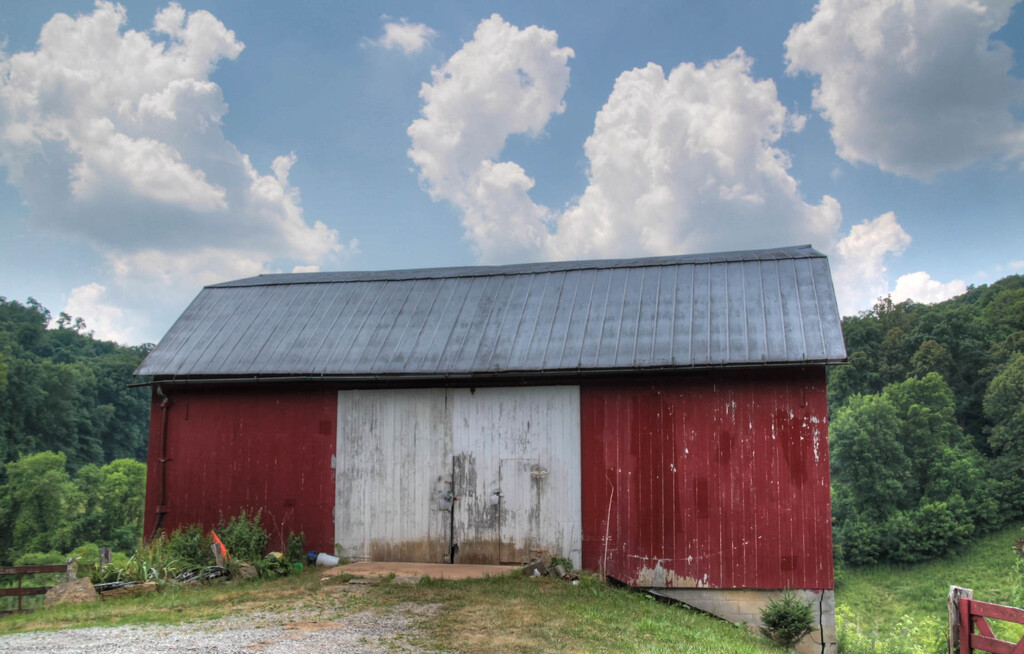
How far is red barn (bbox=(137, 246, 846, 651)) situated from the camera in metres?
11.5

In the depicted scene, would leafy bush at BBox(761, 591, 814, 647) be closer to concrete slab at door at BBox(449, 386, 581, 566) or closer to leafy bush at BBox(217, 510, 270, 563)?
concrete slab at door at BBox(449, 386, 581, 566)

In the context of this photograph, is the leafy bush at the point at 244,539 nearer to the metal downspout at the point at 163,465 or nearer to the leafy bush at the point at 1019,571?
the metal downspout at the point at 163,465

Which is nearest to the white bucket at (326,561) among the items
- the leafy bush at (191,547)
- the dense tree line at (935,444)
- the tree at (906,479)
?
the leafy bush at (191,547)

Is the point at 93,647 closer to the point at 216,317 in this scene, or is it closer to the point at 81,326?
the point at 216,317

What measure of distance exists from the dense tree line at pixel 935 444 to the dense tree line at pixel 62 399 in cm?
5205

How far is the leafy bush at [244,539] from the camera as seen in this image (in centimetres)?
1236

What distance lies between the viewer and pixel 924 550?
4541 centimetres

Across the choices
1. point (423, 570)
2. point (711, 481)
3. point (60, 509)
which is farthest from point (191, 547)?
point (60, 509)

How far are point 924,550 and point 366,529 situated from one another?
42655 mm

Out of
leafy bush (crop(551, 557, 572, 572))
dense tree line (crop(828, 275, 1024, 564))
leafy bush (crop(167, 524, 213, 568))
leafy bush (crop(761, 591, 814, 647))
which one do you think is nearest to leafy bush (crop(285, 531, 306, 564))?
leafy bush (crop(167, 524, 213, 568))

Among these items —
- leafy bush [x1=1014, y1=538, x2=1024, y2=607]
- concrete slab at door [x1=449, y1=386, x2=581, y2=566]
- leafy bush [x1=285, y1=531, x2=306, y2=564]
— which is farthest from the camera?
leafy bush [x1=1014, y1=538, x2=1024, y2=607]

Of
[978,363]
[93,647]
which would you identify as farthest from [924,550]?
[93,647]

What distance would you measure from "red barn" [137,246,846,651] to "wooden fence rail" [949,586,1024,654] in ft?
8.16

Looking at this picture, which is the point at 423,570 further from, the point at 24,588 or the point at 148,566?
the point at 24,588
